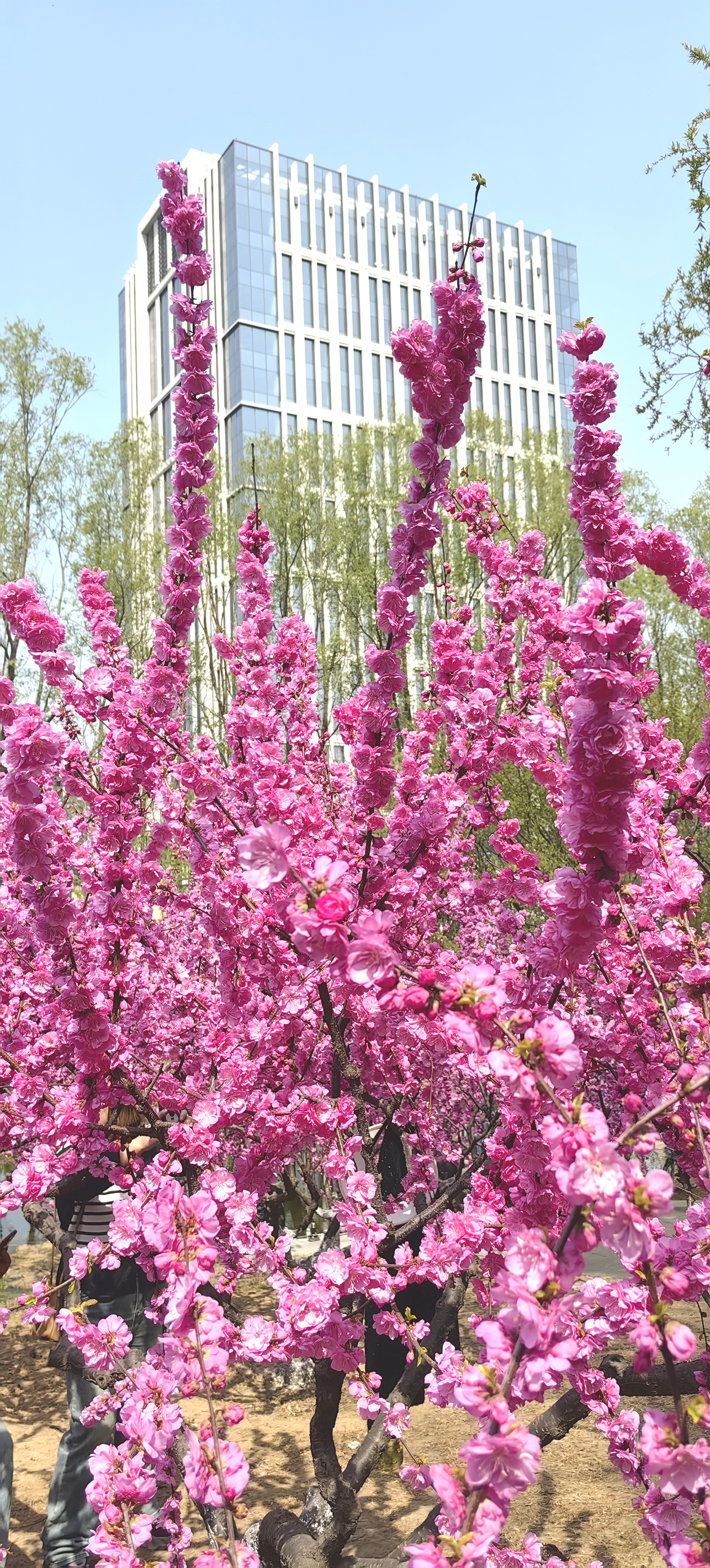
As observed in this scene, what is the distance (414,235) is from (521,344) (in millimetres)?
6922

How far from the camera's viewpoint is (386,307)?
147 feet

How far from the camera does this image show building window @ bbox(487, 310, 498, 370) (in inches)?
1849

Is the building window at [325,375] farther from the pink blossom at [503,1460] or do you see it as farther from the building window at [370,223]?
the pink blossom at [503,1460]

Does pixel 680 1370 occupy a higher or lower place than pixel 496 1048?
lower

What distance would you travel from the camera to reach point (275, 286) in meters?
40.9

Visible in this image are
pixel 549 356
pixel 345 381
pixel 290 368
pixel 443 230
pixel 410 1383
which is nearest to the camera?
pixel 410 1383

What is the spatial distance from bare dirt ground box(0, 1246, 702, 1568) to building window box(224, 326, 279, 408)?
123 ft

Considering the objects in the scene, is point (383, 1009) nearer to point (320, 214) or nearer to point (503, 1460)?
point (503, 1460)

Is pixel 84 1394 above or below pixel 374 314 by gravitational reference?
below

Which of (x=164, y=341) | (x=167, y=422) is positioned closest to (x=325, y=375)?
(x=167, y=422)

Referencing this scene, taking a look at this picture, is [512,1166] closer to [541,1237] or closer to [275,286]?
[541,1237]

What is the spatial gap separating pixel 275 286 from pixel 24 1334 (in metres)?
40.7

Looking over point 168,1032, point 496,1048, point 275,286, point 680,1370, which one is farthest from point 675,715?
point 275,286

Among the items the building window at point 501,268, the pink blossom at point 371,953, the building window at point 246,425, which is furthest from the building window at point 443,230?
the pink blossom at point 371,953
